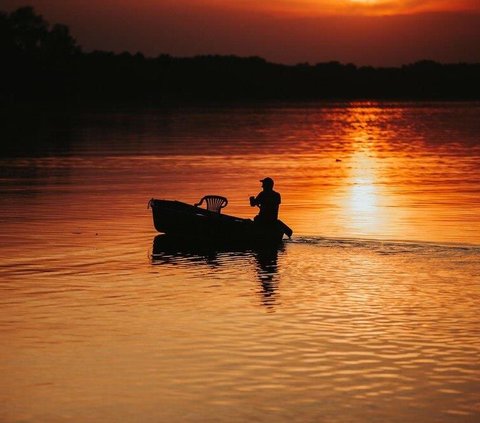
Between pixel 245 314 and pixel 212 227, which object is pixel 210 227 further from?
pixel 245 314

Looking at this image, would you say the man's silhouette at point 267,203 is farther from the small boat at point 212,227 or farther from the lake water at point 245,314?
the lake water at point 245,314

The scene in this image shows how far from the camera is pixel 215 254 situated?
23078 mm

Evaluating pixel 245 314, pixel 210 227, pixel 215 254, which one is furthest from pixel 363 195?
pixel 245 314

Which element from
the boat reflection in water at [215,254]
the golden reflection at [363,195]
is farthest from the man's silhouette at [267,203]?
the golden reflection at [363,195]

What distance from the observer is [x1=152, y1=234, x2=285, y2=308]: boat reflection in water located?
69.3 feet

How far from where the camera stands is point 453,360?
43.9 feet

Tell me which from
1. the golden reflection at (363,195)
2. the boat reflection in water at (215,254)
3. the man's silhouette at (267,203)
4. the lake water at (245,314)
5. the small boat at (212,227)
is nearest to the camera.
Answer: the lake water at (245,314)

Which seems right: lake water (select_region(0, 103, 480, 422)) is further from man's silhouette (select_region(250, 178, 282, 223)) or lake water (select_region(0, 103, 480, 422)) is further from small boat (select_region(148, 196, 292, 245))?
man's silhouette (select_region(250, 178, 282, 223))

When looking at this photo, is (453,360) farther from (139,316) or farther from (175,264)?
(175,264)

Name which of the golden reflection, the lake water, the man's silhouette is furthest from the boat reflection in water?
the golden reflection

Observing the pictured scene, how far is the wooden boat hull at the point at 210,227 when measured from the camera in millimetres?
23719

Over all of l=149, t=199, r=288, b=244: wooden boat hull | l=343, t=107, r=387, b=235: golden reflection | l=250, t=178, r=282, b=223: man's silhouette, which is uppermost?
l=250, t=178, r=282, b=223: man's silhouette

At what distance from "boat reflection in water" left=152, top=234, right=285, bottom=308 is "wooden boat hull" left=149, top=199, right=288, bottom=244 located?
141mm

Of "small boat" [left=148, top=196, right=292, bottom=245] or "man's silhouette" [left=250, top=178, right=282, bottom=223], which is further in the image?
"man's silhouette" [left=250, top=178, right=282, bottom=223]
